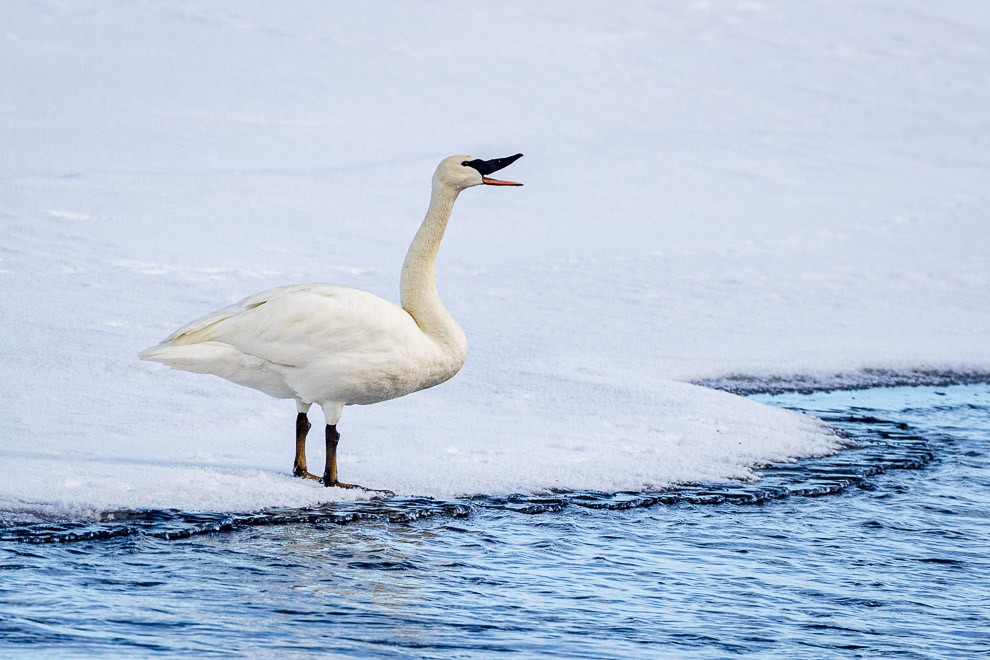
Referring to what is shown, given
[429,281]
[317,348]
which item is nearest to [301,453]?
[317,348]

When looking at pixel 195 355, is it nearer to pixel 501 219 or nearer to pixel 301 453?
pixel 301 453

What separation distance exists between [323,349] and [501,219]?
8.01 m

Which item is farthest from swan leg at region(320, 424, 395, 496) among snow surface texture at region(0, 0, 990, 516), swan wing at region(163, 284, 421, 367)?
swan wing at region(163, 284, 421, 367)

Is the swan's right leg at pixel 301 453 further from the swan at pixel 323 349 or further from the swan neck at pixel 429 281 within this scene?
the swan neck at pixel 429 281

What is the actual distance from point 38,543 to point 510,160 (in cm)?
278

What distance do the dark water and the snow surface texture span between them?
13.7 inches

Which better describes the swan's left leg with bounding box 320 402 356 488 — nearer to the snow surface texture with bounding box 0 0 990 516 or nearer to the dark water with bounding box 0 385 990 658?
the snow surface texture with bounding box 0 0 990 516

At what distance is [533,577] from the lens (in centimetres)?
548

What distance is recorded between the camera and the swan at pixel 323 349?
641 cm

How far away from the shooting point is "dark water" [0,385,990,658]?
15.5 feet

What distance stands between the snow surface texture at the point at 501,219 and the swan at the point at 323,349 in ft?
1.43

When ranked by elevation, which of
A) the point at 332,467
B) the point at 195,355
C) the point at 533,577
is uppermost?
the point at 195,355

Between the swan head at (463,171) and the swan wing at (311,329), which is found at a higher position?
the swan head at (463,171)

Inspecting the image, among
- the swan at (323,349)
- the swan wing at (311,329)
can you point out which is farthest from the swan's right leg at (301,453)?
the swan wing at (311,329)
